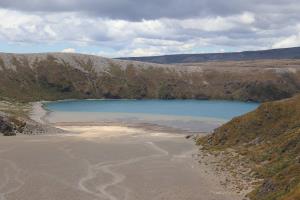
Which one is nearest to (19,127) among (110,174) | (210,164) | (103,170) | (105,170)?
(103,170)

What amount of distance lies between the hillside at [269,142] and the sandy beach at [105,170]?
446cm

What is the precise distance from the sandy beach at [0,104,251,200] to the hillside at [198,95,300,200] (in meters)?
4.46

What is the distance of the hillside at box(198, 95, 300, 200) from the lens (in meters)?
49.7

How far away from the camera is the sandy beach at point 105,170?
175 feet

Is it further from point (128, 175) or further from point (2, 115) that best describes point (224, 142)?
point (2, 115)

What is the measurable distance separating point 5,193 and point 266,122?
46.1 metres

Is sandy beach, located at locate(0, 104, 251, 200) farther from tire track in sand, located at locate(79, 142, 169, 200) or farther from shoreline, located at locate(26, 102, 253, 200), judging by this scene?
shoreline, located at locate(26, 102, 253, 200)

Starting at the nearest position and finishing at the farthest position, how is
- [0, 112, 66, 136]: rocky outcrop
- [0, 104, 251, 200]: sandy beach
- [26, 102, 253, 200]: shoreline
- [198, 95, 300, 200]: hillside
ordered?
[198, 95, 300, 200]: hillside
[0, 104, 251, 200]: sandy beach
[26, 102, 253, 200]: shoreline
[0, 112, 66, 136]: rocky outcrop

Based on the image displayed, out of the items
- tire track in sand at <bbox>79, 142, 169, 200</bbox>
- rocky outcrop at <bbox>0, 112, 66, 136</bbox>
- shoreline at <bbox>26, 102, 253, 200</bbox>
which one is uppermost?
rocky outcrop at <bbox>0, 112, 66, 136</bbox>

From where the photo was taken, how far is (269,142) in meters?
75.3

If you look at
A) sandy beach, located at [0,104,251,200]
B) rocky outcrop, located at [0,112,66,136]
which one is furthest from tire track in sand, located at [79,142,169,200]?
rocky outcrop, located at [0,112,66,136]

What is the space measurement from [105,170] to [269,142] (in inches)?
1019

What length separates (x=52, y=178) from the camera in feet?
198

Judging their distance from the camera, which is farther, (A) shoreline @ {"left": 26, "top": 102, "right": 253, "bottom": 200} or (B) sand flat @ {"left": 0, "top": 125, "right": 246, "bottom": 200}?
(A) shoreline @ {"left": 26, "top": 102, "right": 253, "bottom": 200}
